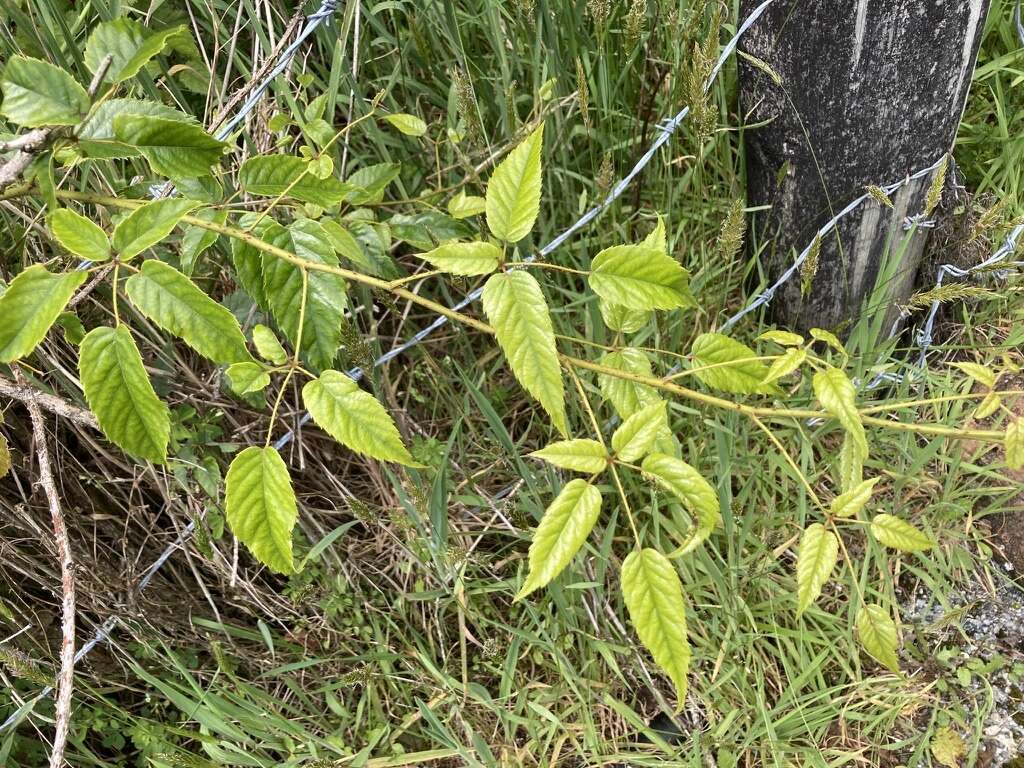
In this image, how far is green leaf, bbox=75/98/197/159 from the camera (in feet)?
2.85

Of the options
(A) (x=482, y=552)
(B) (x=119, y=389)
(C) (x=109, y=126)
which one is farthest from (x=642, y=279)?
(A) (x=482, y=552)

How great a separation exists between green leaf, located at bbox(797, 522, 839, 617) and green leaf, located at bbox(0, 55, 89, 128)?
945 mm

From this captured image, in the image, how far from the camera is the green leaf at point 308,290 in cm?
92

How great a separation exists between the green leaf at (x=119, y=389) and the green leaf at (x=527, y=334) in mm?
358

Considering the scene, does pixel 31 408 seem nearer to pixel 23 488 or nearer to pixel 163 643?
pixel 23 488

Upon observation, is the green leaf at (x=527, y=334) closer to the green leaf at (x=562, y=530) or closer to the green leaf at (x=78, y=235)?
the green leaf at (x=562, y=530)

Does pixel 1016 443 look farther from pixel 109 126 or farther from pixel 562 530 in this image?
pixel 109 126

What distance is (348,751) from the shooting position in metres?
1.61

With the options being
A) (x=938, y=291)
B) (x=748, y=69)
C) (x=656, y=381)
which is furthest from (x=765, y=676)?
(x=748, y=69)

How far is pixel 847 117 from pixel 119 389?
1.31 metres

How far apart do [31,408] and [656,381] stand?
3.24 feet

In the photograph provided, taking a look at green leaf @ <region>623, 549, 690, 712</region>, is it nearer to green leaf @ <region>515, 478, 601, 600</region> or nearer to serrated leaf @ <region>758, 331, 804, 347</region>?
green leaf @ <region>515, 478, 601, 600</region>

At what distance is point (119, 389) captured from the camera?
0.78 meters

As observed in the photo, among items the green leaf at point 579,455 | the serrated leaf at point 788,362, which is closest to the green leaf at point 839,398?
the serrated leaf at point 788,362
